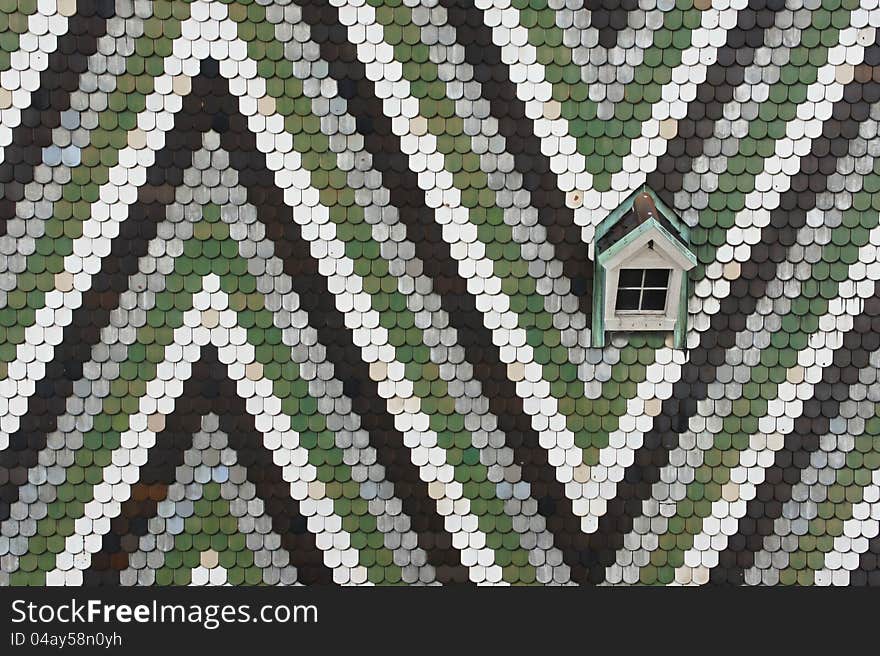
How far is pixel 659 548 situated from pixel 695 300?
2.07 m

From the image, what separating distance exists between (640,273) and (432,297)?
170cm

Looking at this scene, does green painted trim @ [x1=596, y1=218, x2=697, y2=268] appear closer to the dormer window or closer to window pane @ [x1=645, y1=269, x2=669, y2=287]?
the dormer window

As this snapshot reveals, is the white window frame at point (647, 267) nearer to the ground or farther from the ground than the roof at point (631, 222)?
nearer to the ground

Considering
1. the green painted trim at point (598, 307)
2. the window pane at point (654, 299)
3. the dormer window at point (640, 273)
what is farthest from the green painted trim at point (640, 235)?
the window pane at point (654, 299)

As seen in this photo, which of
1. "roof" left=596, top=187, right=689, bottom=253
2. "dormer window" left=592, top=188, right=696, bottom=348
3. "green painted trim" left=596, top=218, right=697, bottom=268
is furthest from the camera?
"roof" left=596, top=187, right=689, bottom=253

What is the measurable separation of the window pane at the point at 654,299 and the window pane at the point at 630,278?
0.11 meters

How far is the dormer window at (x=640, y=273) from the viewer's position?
28.5ft

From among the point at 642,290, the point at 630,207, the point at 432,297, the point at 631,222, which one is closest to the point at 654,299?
the point at 642,290

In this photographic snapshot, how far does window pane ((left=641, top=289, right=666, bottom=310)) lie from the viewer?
8.99 meters

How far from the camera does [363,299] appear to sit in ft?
29.4

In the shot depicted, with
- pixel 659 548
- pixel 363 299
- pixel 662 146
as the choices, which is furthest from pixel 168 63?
pixel 659 548

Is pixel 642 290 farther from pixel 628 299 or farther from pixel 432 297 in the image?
pixel 432 297

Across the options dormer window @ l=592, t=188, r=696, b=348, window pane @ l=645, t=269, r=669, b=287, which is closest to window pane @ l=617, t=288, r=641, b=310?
dormer window @ l=592, t=188, r=696, b=348

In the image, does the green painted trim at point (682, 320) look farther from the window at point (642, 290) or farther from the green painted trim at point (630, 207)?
the green painted trim at point (630, 207)
